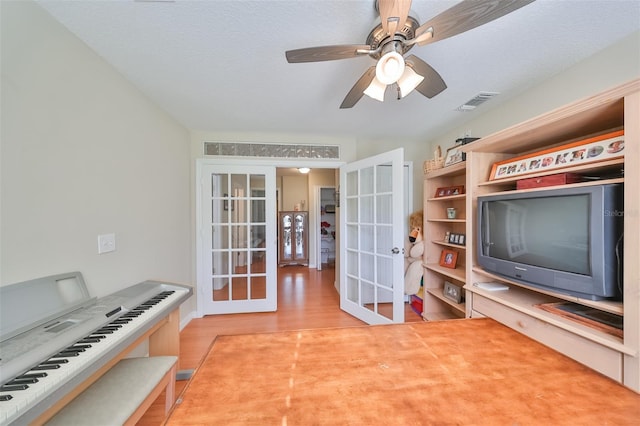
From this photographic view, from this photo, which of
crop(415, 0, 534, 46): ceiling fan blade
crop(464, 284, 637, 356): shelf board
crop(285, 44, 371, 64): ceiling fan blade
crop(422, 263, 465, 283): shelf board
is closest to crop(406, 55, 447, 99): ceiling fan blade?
crop(415, 0, 534, 46): ceiling fan blade

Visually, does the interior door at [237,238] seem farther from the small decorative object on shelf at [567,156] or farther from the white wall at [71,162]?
the small decorative object on shelf at [567,156]

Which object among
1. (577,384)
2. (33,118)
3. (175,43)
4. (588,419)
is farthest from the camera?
(175,43)

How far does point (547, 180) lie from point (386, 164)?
126 centimetres

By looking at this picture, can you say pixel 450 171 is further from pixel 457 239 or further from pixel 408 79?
pixel 408 79

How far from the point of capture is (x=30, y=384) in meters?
0.70

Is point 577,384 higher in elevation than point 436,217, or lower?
lower

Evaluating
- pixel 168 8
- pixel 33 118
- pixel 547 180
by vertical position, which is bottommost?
pixel 547 180

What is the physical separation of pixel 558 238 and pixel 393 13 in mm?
1361

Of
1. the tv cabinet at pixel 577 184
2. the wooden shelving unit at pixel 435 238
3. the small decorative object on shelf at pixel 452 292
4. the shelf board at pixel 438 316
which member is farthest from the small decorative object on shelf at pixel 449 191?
the shelf board at pixel 438 316

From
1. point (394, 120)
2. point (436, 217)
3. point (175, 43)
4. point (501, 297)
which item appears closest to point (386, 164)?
point (394, 120)

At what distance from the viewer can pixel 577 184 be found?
104cm

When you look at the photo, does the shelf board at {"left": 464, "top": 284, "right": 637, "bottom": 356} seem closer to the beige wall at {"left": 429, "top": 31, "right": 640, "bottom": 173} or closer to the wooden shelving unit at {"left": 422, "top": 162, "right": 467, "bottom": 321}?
the wooden shelving unit at {"left": 422, "top": 162, "right": 467, "bottom": 321}

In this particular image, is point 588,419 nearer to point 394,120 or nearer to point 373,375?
point 373,375

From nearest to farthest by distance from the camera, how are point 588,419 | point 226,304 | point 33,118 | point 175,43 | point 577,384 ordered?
point 588,419 < point 577,384 < point 33,118 < point 175,43 < point 226,304
